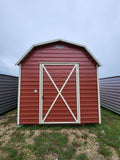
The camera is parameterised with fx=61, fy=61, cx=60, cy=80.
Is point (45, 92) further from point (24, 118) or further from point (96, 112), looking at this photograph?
point (96, 112)

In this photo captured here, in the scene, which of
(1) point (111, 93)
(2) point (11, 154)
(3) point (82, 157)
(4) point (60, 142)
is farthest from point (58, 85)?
(1) point (111, 93)

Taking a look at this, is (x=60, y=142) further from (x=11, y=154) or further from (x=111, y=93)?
(x=111, y=93)

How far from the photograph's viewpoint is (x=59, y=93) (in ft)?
9.31

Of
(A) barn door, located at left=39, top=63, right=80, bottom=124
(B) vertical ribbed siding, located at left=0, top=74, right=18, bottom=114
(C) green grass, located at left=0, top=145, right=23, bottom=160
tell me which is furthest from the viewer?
(B) vertical ribbed siding, located at left=0, top=74, right=18, bottom=114

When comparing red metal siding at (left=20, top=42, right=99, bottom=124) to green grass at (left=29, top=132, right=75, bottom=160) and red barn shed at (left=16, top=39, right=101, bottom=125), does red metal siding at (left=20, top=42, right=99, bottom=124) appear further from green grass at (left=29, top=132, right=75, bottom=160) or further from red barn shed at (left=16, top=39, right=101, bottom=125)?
green grass at (left=29, top=132, right=75, bottom=160)

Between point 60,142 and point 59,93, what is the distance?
65.3 inches

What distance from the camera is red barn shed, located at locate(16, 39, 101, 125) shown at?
9.14 feet

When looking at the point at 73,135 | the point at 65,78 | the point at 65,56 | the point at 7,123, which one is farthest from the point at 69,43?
the point at 7,123

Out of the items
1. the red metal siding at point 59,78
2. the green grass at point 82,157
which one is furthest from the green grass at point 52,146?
the red metal siding at point 59,78

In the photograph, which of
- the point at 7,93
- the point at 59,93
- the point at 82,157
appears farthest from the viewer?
the point at 7,93

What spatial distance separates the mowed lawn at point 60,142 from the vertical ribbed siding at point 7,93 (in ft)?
5.15

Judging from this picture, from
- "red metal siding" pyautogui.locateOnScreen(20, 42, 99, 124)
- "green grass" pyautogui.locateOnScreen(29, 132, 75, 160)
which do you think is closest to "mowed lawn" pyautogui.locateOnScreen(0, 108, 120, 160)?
"green grass" pyautogui.locateOnScreen(29, 132, 75, 160)

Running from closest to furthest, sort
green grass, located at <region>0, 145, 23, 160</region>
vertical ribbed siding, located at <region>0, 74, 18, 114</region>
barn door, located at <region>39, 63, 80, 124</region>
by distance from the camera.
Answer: green grass, located at <region>0, 145, 23, 160</region> < barn door, located at <region>39, 63, 80, 124</region> < vertical ribbed siding, located at <region>0, 74, 18, 114</region>

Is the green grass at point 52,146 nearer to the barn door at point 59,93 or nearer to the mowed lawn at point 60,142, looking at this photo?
the mowed lawn at point 60,142
